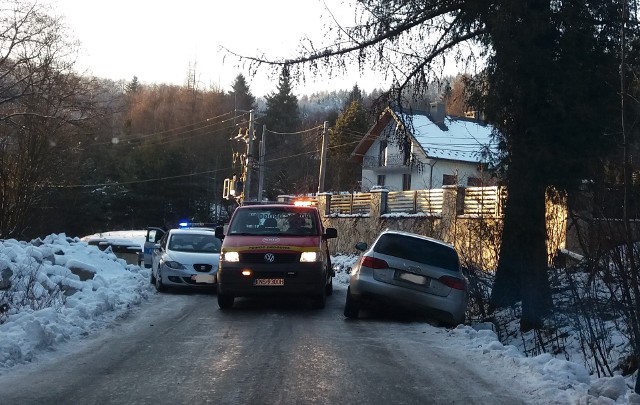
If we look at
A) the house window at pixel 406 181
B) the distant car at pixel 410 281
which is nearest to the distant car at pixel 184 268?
the distant car at pixel 410 281

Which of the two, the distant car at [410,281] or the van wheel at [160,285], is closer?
the distant car at [410,281]

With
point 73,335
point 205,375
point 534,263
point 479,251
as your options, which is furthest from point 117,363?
point 479,251

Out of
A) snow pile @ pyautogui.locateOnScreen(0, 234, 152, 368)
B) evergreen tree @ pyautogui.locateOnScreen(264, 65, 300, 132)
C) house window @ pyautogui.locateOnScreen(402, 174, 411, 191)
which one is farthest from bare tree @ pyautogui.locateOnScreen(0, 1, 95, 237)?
evergreen tree @ pyautogui.locateOnScreen(264, 65, 300, 132)

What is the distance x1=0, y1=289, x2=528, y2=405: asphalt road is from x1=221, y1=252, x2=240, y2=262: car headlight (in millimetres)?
1474

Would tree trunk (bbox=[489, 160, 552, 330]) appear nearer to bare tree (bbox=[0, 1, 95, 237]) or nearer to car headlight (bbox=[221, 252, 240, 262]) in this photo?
car headlight (bbox=[221, 252, 240, 262])

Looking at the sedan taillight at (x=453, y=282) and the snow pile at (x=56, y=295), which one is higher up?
the sedan taillight at (x=453, y=282)

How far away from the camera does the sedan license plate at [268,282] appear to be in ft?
44.5

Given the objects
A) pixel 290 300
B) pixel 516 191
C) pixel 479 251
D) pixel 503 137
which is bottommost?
pixel 290 300

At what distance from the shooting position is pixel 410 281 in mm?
12438

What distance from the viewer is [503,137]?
42.3 ft

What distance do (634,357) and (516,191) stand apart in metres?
4.06

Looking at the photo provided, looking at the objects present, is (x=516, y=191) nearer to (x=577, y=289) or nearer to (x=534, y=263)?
(x=534, y=263)

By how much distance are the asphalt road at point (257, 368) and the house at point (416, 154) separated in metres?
4.28

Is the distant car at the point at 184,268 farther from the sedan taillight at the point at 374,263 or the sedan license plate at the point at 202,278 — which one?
the sedan taillight at the point at 374,263
